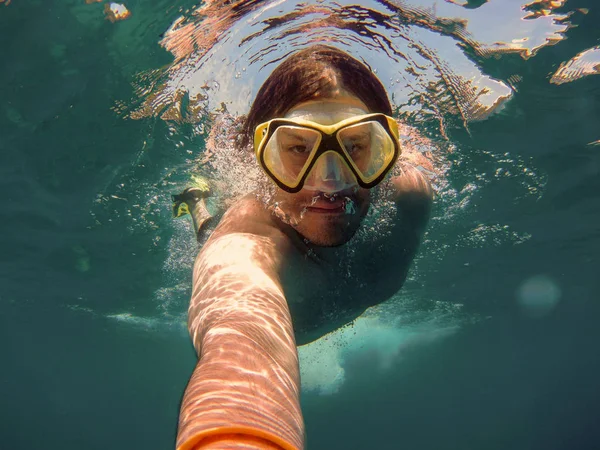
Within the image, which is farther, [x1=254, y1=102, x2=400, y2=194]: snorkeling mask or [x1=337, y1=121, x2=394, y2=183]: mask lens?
[x1=337, y1=121, x2=394, y2=183]: mask lens

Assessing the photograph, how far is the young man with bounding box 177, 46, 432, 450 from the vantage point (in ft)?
4.71

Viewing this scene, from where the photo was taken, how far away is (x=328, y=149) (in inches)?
122

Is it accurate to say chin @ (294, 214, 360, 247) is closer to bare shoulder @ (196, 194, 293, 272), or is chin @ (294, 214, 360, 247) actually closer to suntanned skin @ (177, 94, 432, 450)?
suntanned skin @ (177, 94, 432, 450)

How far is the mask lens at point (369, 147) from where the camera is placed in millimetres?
3352

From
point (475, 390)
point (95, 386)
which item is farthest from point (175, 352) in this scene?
point (475, 390)

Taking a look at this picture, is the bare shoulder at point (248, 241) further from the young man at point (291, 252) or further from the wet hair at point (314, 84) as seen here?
the wet hair at point (314, 84)

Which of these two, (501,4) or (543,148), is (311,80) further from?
(543,148)

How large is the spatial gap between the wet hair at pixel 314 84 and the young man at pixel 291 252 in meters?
0.02

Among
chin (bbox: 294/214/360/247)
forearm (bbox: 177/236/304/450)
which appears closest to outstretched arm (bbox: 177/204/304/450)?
forearm (bbox: 177/236/304/450)

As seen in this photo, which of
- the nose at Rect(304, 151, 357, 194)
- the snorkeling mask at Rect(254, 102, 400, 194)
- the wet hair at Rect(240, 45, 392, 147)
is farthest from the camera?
the wet hair at Rect(240, 45, 392, 147)

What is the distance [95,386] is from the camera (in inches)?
2950

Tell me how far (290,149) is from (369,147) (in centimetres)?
76

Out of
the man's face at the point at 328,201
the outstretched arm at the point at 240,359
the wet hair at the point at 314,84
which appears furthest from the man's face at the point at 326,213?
the wet hair at the point at 314,84

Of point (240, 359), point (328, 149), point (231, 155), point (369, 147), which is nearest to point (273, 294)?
point (240, 359)
